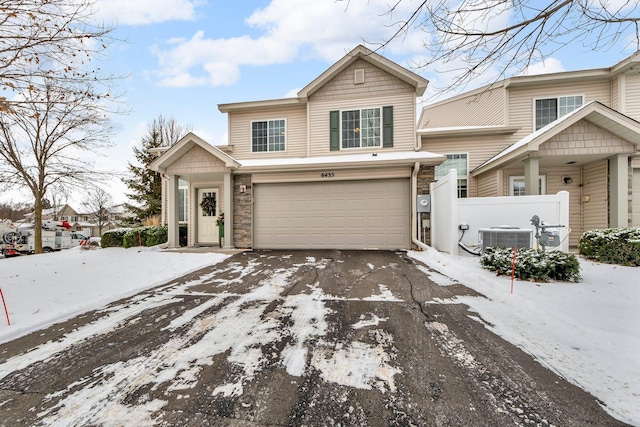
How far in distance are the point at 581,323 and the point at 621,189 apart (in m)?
7.73

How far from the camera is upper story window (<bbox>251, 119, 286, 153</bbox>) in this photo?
11.1m

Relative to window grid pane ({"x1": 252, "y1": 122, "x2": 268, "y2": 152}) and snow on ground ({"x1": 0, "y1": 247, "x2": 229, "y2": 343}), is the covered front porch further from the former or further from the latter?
window grid pane ({"x1": 252, "y1": 122, "x2": 268, "y2": 152})

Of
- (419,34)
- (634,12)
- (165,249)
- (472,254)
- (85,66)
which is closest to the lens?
(634,12)

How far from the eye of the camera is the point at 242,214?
30.9 ft

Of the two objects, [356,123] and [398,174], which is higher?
[356,123]

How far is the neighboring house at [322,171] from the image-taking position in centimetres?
884

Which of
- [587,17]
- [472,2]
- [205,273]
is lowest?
[205,273]

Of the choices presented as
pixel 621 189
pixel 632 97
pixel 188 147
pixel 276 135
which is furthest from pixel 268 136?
pixel 632 97

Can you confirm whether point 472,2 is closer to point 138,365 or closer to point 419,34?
point 419,34

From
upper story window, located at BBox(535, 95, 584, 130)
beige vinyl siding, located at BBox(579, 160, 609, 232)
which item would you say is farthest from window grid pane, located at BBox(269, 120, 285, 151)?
beige vinyl siding, located at BBox(579, 160, 609, 232)

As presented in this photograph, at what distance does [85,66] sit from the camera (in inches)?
208

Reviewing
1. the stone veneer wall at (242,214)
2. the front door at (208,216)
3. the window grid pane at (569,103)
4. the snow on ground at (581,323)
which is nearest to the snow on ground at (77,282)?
the stone veneer wall at (242,214)

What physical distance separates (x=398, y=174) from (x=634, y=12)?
579 cm

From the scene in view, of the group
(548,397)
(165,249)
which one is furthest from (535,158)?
(165,249)
